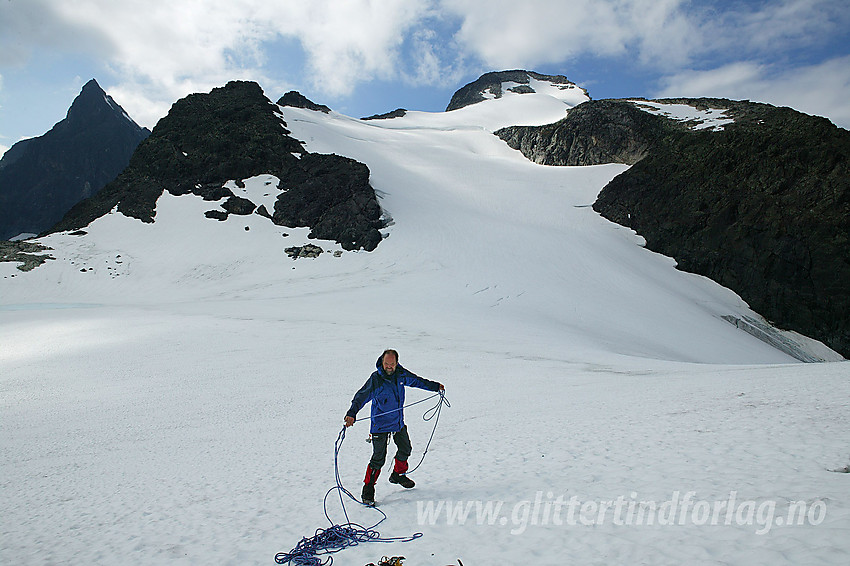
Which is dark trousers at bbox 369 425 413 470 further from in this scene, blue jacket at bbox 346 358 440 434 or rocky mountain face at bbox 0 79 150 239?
rocky mountain face at bbox 0 79 150 239

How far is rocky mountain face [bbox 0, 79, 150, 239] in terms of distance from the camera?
71.6 meters

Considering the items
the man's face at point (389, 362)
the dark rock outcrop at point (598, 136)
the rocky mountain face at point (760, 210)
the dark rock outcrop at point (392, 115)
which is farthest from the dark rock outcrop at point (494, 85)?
the man's face at point (389, 362)

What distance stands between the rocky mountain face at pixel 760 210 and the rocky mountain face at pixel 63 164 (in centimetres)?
8442

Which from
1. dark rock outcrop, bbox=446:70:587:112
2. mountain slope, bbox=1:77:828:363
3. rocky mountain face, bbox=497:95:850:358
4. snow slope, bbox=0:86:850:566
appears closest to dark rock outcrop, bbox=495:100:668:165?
mountain slope, bbox=1:77:828:363

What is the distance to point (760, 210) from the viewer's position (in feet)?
95.0

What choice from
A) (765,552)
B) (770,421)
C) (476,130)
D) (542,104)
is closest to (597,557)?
(765,552)

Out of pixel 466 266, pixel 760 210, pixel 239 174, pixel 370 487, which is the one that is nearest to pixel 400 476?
pixel 370 487

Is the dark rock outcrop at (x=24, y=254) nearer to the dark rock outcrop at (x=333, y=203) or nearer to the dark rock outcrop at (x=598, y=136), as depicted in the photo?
the dark rock outcrop at (x=333, y=203)

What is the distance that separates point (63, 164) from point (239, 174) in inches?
2306

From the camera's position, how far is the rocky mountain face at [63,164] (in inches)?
2817

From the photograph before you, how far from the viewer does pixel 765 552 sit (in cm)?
321

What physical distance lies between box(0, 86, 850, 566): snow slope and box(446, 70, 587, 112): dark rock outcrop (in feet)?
333

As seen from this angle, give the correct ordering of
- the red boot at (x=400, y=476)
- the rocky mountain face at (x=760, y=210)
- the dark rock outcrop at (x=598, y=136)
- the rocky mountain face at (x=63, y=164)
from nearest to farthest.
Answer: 1. the red boot at (x=400, y=476)
2. the rocky mountain face at (x=760, y=210)
3. the dark rock outcrop at (x=598, y=136)
4. the rocky mountain face at (x=63, y=164)

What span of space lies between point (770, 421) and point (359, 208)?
30393mm
